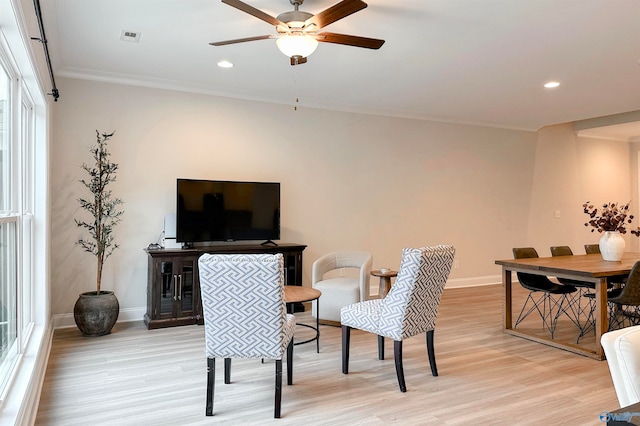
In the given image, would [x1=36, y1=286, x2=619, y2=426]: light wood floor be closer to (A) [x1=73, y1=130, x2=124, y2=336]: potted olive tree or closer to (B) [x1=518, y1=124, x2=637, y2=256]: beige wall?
(A) [x1=73, y1=130, x2=124, y2=336]: potted olive tree

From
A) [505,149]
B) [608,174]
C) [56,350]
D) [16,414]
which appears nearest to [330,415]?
[16,414]

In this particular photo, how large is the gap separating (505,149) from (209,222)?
530 centimetres

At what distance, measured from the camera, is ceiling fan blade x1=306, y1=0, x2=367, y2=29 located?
8.83ft

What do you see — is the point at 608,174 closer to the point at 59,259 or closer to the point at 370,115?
the point at 370,115

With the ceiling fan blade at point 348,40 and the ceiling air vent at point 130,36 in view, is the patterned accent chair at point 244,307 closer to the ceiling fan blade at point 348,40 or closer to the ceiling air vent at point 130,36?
the ceiling fan blade at point 348,40

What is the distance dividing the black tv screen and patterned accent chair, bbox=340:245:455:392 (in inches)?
92.6

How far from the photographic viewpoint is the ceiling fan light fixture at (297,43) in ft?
10.3

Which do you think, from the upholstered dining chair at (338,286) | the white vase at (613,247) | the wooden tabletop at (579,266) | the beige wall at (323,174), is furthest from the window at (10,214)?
the white vase at (613,247)

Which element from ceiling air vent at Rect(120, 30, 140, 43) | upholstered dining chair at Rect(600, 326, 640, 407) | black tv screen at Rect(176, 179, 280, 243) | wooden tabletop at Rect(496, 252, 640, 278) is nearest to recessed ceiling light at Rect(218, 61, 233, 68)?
ceiling air vent at Rect(120, 30, 140, 43)

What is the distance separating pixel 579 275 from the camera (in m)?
3.93

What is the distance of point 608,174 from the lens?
8992mm

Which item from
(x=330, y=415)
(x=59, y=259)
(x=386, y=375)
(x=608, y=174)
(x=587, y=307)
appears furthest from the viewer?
(x=608, y=174)

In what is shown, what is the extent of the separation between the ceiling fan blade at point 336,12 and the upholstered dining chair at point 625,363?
7.23ft

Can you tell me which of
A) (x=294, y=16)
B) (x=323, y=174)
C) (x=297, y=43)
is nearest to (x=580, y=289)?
(x=323, y=174)
